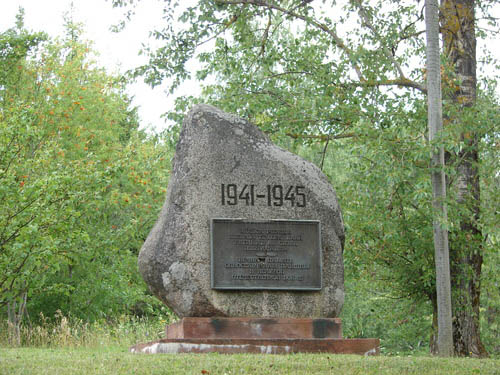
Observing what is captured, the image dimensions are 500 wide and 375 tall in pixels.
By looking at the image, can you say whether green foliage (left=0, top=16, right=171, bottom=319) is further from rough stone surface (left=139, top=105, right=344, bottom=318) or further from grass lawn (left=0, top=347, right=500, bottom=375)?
grass lawn (left=0, top=347, right=500, bottom=375)

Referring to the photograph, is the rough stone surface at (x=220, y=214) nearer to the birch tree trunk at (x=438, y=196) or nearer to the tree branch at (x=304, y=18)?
the birch tree trunk at (x=438, y=196)

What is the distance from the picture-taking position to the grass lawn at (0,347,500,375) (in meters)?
6.59

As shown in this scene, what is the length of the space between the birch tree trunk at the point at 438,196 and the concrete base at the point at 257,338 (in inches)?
76.9

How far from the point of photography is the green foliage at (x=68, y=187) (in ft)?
37.6

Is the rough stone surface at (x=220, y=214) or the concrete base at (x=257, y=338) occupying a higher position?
the rough stone surface at (x=220, y=214)

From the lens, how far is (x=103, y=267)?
17797 millimetres

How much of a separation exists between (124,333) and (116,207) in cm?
434

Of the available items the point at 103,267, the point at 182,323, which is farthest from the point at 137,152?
the point at 182,323

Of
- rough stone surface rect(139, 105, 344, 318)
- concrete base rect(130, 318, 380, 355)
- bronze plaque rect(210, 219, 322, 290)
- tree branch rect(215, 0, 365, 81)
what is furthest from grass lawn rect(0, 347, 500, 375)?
tree branch rect(215, 0, 365, 81)

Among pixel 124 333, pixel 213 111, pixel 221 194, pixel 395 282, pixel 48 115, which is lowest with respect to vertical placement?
pixel 124 333

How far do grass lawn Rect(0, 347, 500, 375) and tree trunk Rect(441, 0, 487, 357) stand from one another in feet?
12.6

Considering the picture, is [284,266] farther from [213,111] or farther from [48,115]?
[48,115]

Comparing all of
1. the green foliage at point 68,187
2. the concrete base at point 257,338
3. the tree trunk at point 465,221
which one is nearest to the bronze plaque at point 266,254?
the concrete base at point 257,338

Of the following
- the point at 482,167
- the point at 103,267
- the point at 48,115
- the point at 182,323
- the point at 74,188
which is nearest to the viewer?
the point at 182,323
